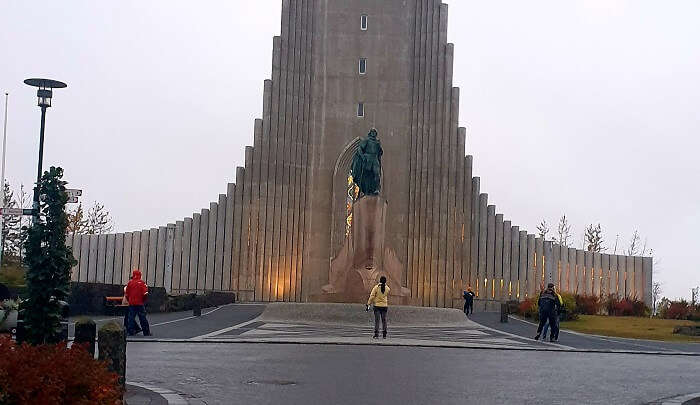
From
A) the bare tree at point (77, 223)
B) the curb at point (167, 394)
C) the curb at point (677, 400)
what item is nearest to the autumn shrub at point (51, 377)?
the curb at point (167, 394)

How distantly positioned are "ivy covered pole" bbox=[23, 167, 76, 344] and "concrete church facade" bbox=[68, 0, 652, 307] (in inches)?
1683

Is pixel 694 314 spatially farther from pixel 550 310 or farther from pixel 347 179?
pixel 347 179

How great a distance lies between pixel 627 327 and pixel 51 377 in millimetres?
29649

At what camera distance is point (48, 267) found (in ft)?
35.1

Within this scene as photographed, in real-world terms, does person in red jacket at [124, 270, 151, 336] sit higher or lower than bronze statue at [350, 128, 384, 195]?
lower

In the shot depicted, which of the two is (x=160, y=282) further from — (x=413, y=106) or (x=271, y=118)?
(x=413, y=106)

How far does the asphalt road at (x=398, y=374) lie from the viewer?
1227cm

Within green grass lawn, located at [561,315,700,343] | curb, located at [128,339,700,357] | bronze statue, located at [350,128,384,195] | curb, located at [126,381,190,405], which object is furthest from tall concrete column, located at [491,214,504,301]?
curb, located at [126,381,190,405]

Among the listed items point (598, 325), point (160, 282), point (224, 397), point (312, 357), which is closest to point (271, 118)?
point (160, 282)

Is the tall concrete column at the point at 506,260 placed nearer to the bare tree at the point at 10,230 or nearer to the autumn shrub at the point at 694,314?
the autumn shrub at the point at 694,314

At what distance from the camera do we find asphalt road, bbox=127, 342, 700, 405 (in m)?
12.3

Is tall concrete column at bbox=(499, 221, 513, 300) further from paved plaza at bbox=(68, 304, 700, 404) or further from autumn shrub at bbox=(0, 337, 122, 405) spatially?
autumn shrub at bbox=(0, 337, 122, 405)

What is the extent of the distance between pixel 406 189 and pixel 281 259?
7842mm

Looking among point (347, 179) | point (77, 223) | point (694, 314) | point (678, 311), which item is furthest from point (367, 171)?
point (77, 223)
